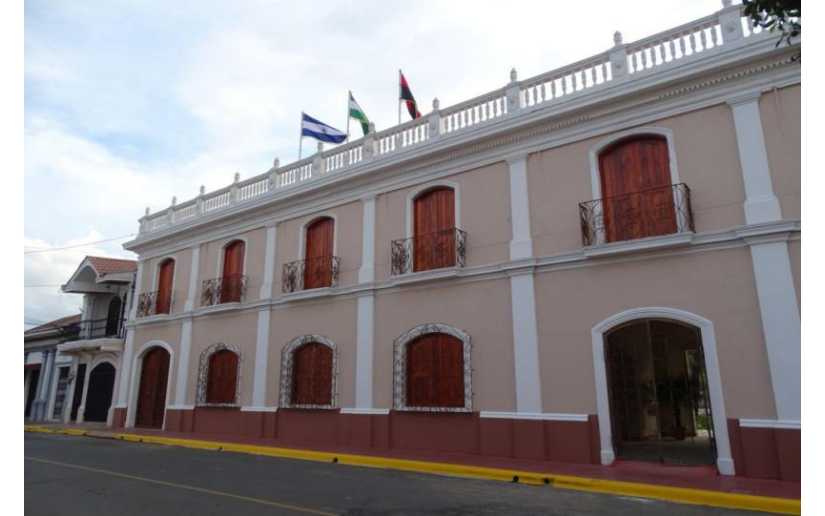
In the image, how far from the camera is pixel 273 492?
7.48m

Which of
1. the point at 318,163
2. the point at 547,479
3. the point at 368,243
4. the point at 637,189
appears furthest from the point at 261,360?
the point at 637,189

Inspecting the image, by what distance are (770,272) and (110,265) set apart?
2276 centimetres

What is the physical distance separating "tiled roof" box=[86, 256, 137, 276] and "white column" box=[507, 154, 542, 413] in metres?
16.6

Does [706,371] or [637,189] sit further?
[637,189]

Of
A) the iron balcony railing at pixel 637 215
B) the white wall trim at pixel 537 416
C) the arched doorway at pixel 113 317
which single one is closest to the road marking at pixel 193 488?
the white wall trim at pixel 537 416

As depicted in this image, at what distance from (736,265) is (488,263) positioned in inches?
181

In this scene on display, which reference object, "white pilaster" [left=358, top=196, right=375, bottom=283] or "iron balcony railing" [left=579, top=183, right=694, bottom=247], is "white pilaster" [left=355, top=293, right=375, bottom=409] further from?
"iron balcony railing" [left=579, top=183, right=694, bottom=247]

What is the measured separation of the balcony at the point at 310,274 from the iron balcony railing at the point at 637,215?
256 inches

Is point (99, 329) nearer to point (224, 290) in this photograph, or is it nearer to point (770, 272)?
point (224, 290)

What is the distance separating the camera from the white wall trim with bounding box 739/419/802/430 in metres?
8.21

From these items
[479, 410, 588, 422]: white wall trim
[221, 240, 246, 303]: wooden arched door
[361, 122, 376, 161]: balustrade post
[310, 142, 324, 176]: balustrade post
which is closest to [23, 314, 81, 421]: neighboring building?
[221, 240, 246, 303]: wooden arched door

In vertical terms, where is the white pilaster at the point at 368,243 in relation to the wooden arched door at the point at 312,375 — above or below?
above

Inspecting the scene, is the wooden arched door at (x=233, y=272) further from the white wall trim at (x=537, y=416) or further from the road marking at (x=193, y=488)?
the white wall trim at (x=537, y=416)

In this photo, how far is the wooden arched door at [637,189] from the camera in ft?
32.7
